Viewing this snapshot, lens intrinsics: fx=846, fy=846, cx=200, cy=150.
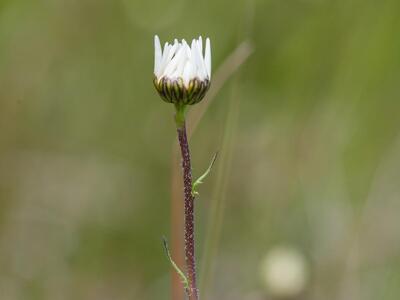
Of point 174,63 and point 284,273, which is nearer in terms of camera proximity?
point 174,63

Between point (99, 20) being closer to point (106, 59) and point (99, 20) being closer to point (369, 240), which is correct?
point (106, 59)

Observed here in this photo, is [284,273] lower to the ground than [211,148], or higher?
lower

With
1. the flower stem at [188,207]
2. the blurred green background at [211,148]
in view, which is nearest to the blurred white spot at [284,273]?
the blurred green background at [211,148]

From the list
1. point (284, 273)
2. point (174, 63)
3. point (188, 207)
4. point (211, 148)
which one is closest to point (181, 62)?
point (174, 63)

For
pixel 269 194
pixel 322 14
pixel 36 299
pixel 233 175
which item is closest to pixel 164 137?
pixel 233 175

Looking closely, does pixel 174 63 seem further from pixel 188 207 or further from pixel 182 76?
pixel 188 207

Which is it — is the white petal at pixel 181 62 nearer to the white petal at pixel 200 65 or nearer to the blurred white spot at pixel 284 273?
the white petal at pixel 200 65

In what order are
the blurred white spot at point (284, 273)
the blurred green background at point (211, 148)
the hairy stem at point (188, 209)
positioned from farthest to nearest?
the blurred green background at point (211, 148) → the blurred white spot at point (284, 273) → the hairy stem at point (188, 209)

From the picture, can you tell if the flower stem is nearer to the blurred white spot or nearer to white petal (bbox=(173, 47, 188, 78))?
white petal (bbox=(173, 47, 188, 78))
